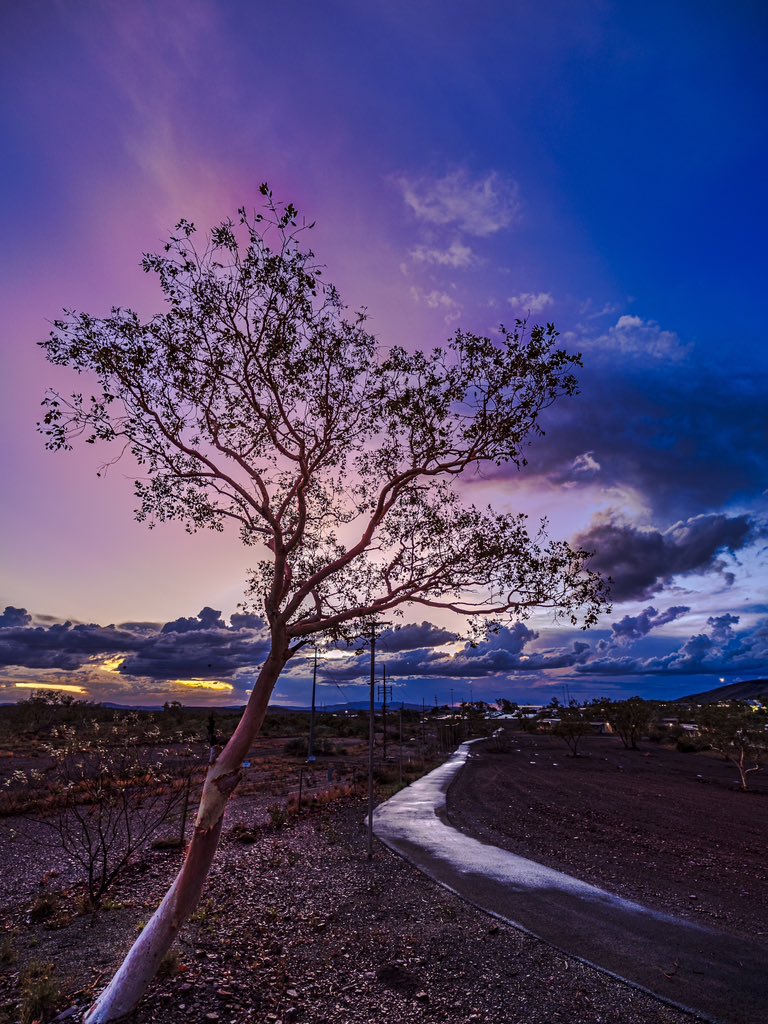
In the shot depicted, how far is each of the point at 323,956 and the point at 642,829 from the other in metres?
19.1

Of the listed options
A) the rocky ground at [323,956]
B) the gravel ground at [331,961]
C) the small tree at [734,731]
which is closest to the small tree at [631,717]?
the small tree at [734,731]

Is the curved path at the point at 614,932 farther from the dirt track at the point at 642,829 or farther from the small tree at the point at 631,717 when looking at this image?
the small tree at the point at 631,717

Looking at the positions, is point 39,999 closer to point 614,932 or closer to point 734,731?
point 614,932

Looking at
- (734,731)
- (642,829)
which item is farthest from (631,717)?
(642,829)

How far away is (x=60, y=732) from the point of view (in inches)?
584

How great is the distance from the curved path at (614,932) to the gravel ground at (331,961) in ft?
1.72

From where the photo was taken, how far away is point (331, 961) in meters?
9.08

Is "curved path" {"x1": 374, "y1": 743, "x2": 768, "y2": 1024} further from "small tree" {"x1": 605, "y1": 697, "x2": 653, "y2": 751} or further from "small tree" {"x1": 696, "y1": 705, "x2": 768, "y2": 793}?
"small tree" {"x1": 605, "y1": 697, "x2": 653, "y2": 751}

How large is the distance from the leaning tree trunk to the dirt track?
10.3 meters

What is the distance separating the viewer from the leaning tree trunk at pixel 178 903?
7.02 meters

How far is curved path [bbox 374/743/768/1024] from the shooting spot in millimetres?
7988

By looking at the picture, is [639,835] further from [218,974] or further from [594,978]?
[218,974]

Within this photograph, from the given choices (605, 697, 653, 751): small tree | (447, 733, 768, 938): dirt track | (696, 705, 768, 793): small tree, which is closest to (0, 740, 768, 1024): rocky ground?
(447, 733, 768, 938): dirt track

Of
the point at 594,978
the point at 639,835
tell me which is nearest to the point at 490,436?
the point at 594,978
